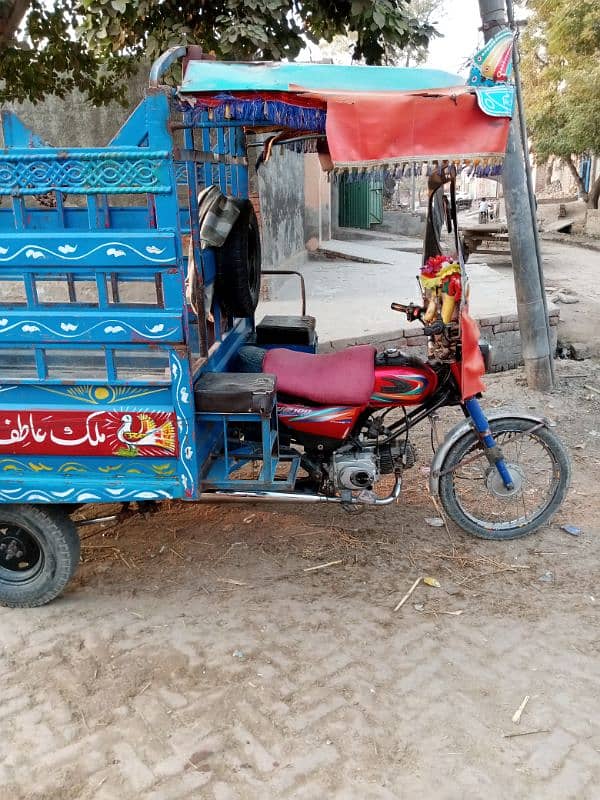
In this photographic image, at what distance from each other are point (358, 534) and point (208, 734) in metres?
1.60

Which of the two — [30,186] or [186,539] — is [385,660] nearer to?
[186,539]

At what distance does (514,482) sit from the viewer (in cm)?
354

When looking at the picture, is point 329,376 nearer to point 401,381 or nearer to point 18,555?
point 401,381

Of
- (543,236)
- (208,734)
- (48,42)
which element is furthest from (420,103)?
(543,236)

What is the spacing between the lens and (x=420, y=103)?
2512mm

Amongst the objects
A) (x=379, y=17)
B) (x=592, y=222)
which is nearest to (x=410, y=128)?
(x=379, y=17)

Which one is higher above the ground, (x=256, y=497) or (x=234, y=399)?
(x=234, y=399)

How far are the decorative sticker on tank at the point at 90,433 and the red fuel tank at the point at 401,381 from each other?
3.54 feet

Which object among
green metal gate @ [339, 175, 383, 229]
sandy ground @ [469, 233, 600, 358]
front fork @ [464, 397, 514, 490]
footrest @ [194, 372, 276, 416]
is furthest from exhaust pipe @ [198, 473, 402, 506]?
green metal gate @ [339, 175, 383, 229]

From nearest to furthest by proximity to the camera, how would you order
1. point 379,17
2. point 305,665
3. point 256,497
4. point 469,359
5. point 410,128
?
1. point 410,128
2. point 305,665
3. point 256,497
4. point 469,359
5. point 379,17

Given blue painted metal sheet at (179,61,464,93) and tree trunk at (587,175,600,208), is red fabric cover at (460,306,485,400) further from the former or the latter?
tree trunk at (587,175,600,208)

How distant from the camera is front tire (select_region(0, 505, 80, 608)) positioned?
9.71 feet

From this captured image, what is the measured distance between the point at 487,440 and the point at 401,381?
57 centimetres

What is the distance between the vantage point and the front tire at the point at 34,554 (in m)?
2.96
